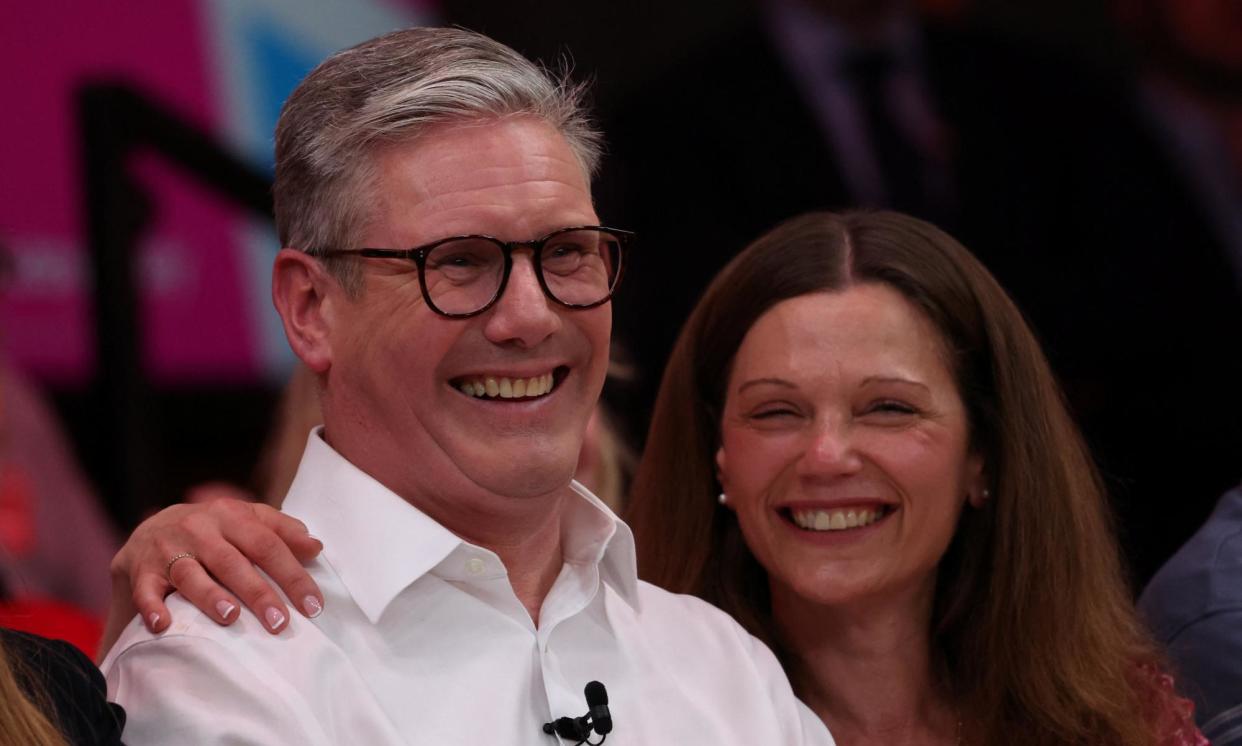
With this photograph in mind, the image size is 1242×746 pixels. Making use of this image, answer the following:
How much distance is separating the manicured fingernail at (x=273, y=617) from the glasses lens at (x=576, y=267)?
1.48 ft

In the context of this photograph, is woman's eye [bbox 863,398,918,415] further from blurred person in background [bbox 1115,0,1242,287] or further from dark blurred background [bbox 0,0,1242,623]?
blurred person in background [bbox 1115,0,1242,287]

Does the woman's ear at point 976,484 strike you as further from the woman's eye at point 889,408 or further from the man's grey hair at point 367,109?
the man's grey hair at point 367,109

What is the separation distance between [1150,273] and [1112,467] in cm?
55

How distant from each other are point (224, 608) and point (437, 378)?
1.09 ft

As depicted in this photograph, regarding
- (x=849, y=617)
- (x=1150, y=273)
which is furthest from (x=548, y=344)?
(x=1150, y=273)

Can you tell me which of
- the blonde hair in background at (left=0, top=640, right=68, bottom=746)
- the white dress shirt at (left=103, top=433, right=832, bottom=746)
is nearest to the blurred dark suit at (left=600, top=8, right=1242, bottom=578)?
the white dress shirt at (left=103, top=433, right=832, bottom=746)

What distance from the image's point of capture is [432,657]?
5.99 ft

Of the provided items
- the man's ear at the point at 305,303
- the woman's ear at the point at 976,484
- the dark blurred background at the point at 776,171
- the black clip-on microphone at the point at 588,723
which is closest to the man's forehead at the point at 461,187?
the man's ear at the point at 305,303

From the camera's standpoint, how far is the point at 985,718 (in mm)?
2453

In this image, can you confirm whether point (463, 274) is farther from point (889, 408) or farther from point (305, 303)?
point (889, 408)

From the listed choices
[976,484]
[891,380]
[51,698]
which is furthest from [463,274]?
[976,484]

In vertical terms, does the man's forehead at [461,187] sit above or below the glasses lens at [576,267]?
above

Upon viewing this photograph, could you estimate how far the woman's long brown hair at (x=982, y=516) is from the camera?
242cm

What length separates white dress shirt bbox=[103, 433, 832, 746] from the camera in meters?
1.67
